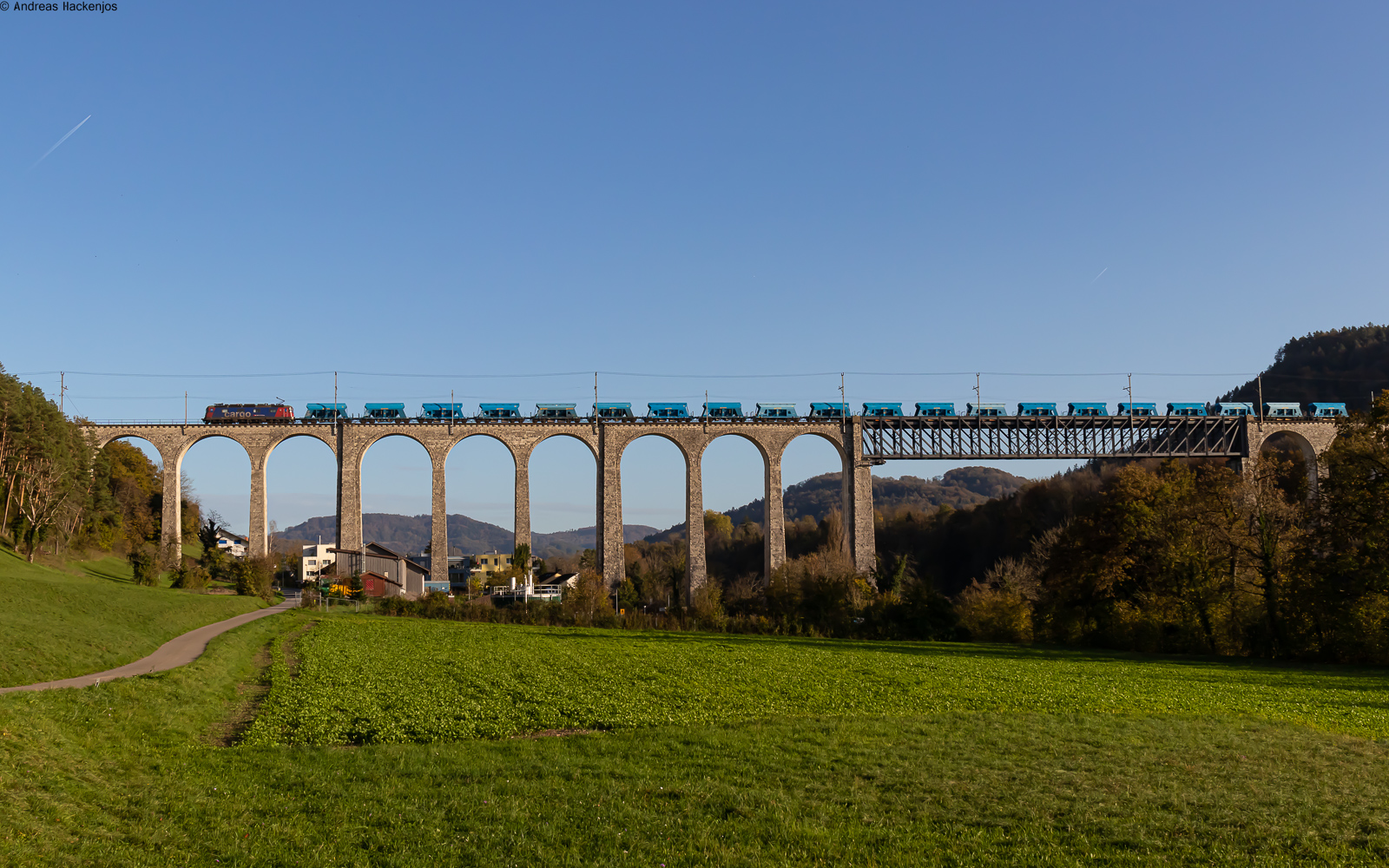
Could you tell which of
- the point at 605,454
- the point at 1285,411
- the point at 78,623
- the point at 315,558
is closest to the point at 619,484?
the point at 605,454

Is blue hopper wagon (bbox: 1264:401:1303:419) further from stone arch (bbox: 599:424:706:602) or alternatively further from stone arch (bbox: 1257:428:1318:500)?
stone arch (bbox: 599:424:706:602)

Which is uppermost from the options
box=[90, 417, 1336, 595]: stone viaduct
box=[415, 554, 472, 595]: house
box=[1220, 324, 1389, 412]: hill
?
box=[1220, 324, 1389, 412]: hill

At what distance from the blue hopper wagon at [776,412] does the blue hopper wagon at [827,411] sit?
1608 mm

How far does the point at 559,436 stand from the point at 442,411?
9.11m

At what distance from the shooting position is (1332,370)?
109 meters

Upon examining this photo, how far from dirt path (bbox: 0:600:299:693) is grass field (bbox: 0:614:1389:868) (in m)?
1.30

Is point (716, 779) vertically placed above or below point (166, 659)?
above

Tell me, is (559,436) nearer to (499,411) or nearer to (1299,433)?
(499,411)

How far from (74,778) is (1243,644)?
3743 centimetres

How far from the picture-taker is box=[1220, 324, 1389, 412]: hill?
101m

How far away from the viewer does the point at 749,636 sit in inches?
1628

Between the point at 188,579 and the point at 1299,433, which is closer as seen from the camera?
the point at 188,579

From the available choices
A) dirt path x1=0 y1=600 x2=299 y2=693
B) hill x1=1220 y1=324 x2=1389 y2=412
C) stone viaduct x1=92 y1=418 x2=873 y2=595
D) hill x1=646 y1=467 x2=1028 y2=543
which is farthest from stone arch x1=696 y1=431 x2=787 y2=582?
hill x1=646 y1=467 x2=1028 y2=543

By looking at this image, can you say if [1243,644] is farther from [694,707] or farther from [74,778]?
[74,778]
